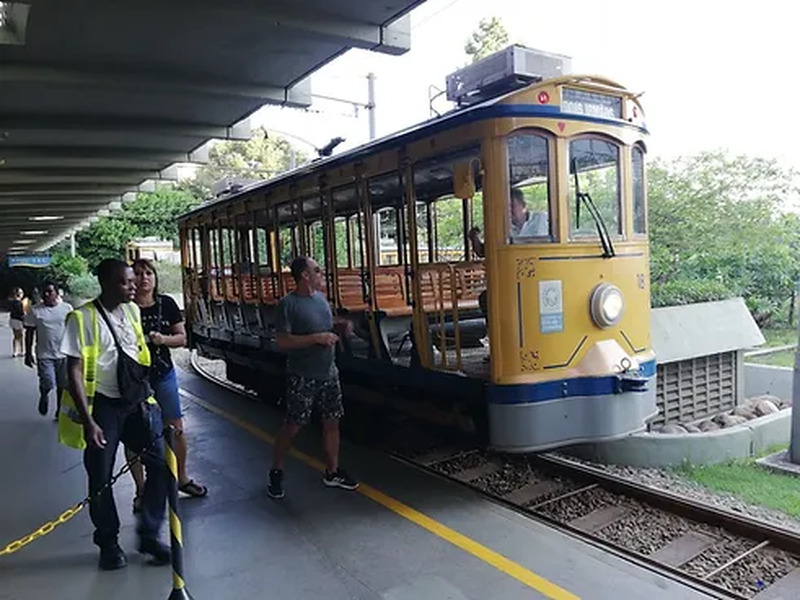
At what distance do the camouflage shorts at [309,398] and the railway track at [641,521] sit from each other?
49.4 inches

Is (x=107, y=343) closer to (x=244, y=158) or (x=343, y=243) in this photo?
(x=343, y=243)

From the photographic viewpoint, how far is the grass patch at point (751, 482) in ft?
20.7

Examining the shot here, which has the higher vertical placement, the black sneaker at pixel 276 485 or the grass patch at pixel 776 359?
the black sneaker at pixel 276 485

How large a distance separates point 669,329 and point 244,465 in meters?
6.49

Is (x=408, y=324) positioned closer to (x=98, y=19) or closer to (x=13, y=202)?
(x=98, y=19)

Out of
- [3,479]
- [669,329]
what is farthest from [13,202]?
[669,329]

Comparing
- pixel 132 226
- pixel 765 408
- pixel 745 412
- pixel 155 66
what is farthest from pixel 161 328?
pixel 132 226

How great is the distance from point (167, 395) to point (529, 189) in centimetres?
293

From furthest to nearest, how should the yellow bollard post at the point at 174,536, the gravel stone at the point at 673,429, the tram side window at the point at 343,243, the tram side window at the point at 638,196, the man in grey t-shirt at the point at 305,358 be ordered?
the gravel stone at the point at 673,429 < the tram side window at the point at 343,243 < the tram side window at the point at 638,196 < the man in grey t-shirt at the point at 305,358 < the yellow bollard post at the point at 174,536

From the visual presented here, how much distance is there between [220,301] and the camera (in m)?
10.7

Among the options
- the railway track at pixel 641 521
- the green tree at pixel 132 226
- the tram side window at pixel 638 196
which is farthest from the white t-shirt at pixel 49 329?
the green tree at pixel 132 226

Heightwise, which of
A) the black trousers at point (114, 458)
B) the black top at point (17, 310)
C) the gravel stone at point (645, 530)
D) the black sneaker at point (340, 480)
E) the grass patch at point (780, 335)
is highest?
the black top at point (17, 310)

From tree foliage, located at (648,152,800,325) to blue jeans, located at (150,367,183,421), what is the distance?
12745 mm

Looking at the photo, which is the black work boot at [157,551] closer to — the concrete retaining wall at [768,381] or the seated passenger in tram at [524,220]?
the seated passenger in tram at [524,220]
